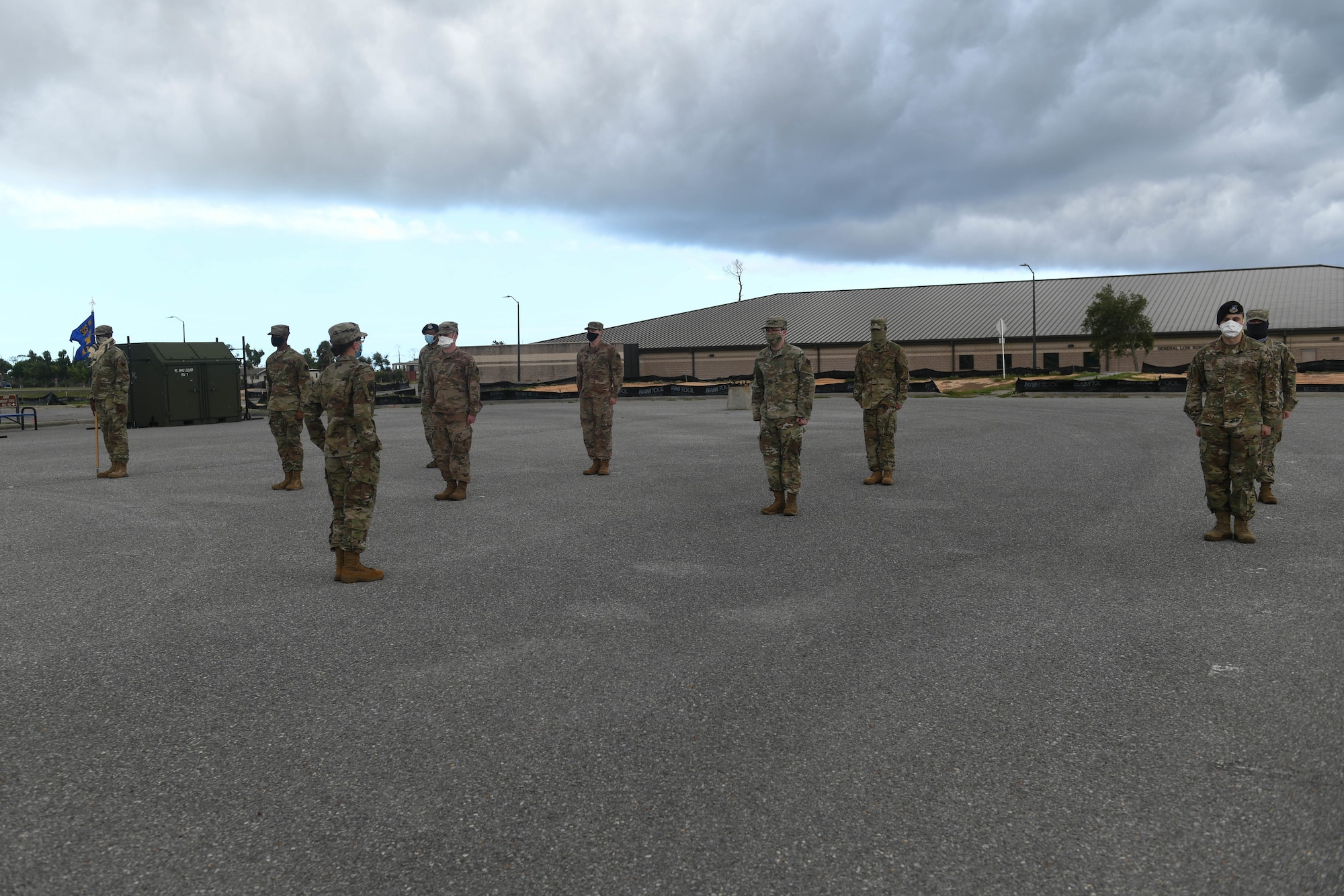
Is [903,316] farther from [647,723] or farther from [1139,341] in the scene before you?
[647,723]

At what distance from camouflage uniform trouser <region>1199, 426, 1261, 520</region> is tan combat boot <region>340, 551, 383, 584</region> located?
6.81 m

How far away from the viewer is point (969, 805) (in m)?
3.27

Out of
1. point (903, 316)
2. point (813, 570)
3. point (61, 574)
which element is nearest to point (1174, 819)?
point (813, 570)

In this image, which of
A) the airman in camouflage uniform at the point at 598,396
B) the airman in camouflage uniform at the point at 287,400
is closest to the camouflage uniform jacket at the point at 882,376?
the airman in camouflage uniform at the point at 598,396

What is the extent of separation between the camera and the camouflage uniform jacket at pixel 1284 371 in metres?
8.22

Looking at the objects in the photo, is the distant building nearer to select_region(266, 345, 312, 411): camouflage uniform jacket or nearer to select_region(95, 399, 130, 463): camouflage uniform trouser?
select_region(95, 399, 130, 463): camouflage uniform trouser

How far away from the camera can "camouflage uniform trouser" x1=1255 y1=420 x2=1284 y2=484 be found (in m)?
7.96

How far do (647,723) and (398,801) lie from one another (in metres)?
1.12

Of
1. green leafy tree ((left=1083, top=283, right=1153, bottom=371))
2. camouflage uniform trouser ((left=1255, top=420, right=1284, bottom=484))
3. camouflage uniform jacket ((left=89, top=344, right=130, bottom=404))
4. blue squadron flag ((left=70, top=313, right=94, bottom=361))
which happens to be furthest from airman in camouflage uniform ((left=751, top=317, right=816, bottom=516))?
green leafy tree ((left=1083, top=283, right=1153, bottom=371))

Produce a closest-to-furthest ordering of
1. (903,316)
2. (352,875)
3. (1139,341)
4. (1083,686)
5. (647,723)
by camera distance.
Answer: (352,875), (647,723), (1083,686), (1139,341), (903,316)

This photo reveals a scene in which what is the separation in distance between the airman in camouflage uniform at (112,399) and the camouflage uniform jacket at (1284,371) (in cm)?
1402

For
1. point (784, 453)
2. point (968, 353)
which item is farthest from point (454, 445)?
point (968, 353)

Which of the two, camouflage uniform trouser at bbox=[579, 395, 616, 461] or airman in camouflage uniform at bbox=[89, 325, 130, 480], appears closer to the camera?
camouflage uniform trouser at bbox=[579, 395, 616, 461]

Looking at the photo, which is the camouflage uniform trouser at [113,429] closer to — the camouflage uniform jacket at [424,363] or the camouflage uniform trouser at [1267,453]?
the camouflage uniform jacket at [424,363]
